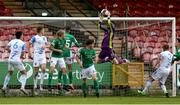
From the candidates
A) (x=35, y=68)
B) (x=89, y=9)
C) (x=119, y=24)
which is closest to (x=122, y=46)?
(x=119, y=24)

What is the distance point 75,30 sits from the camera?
72.3ft

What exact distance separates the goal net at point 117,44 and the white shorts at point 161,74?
0.79m

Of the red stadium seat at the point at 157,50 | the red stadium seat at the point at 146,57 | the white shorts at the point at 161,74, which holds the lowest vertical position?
the white shorts at the point at 161,74

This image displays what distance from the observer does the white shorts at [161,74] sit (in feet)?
68.2

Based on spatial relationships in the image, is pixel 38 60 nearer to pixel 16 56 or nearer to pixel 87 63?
pixel 16 56

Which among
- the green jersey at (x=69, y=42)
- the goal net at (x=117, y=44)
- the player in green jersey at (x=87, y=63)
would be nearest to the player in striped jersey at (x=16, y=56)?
the goal net at (x=117, y=44)

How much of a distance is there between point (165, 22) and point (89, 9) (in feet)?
24.7

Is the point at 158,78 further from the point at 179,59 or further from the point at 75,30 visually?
Result: the point at 75,30

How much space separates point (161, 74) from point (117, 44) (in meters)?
1.99

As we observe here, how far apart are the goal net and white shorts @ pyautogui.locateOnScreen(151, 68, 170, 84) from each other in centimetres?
79

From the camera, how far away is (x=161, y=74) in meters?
20.8

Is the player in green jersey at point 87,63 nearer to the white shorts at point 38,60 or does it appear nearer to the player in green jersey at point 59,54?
the player in green jersey at point 59,54

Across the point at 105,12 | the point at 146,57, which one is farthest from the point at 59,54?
the point at 146,57

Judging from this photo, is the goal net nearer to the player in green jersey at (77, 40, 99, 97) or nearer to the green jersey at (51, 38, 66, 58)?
the green jersey at (51, 38, 66, 58)
